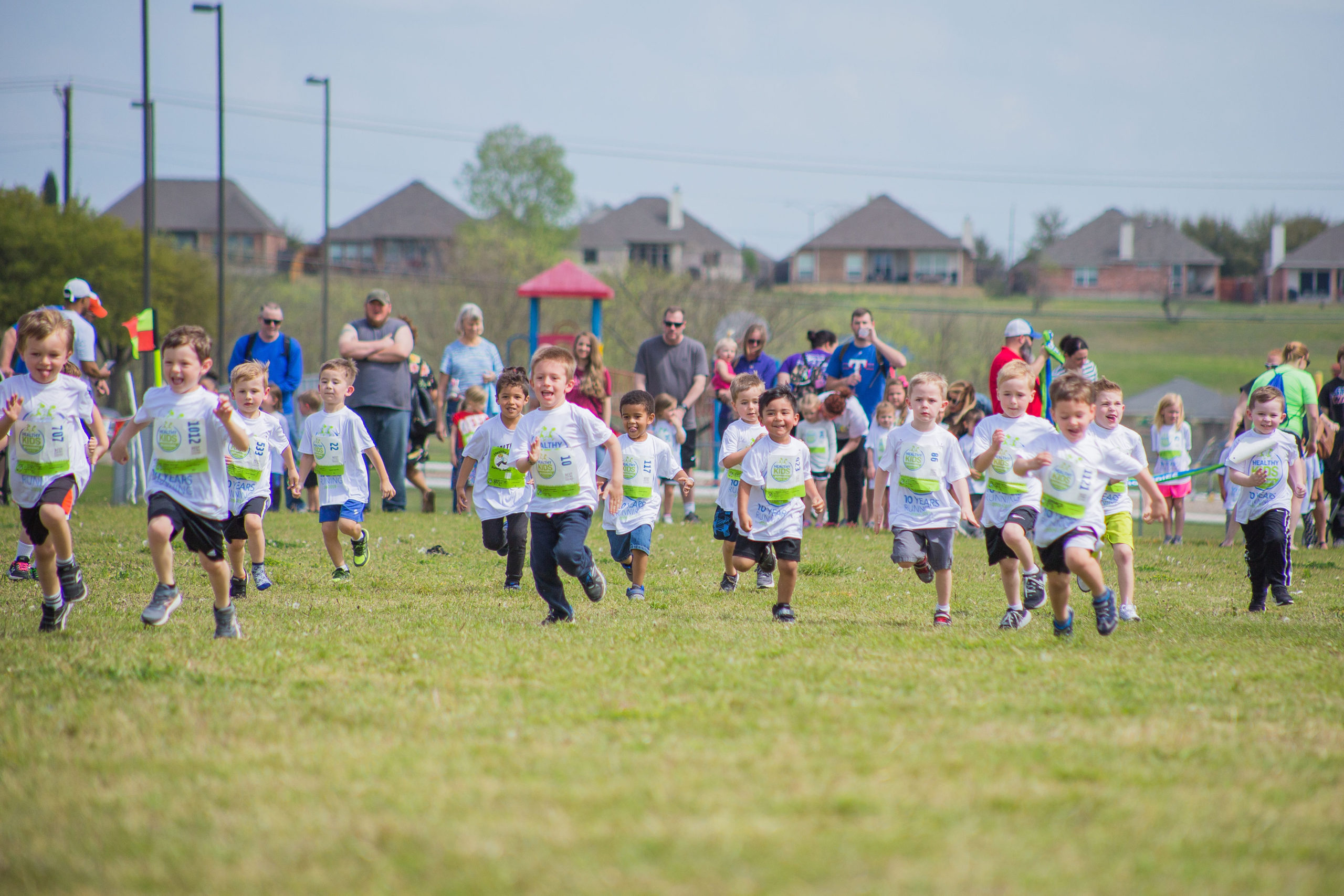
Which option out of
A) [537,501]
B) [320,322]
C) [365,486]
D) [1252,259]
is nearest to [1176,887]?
[537,501]

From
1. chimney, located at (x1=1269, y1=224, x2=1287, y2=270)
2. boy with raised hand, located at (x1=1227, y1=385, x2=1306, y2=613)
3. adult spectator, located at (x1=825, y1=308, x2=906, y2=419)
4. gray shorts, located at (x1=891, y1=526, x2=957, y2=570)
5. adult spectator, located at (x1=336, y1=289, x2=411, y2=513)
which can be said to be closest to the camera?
gray shorts, located at (x1=891, y1=526, x2=957, y2=570)

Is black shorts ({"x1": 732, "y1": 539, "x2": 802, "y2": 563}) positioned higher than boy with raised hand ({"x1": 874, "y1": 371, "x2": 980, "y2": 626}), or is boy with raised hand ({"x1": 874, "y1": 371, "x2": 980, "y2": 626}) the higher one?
boy with raised hand ({"x1": 874, "y1": 371, "x2": 980, "y2": 626})

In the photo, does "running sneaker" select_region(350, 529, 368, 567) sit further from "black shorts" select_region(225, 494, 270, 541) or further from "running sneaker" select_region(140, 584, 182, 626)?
"running sneaker" select_region(140, 584, 182, 626)

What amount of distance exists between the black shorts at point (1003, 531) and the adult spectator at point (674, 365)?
20.2ft

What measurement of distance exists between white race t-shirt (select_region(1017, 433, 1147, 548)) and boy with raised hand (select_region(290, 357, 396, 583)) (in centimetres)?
495

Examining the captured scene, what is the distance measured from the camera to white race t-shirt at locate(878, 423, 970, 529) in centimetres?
746

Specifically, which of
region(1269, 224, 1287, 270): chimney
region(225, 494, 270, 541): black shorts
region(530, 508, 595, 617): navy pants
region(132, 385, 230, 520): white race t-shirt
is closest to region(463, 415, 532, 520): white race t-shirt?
region(530, 508, 595, 617): navy pants

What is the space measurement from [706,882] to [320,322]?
52.6 metres

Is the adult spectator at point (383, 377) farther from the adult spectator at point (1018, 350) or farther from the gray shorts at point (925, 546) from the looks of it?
the gray shorts at point (925, 546)

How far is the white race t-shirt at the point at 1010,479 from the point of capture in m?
7.24

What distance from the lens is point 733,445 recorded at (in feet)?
29.4

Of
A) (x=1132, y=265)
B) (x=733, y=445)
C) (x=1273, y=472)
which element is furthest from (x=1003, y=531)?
(x=1132, y=265)

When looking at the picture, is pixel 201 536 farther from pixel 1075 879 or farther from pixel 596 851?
pixel 1075 879

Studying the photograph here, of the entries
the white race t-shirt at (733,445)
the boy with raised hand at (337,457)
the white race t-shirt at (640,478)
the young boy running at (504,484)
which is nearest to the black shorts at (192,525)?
the young boy running at (504,484)
